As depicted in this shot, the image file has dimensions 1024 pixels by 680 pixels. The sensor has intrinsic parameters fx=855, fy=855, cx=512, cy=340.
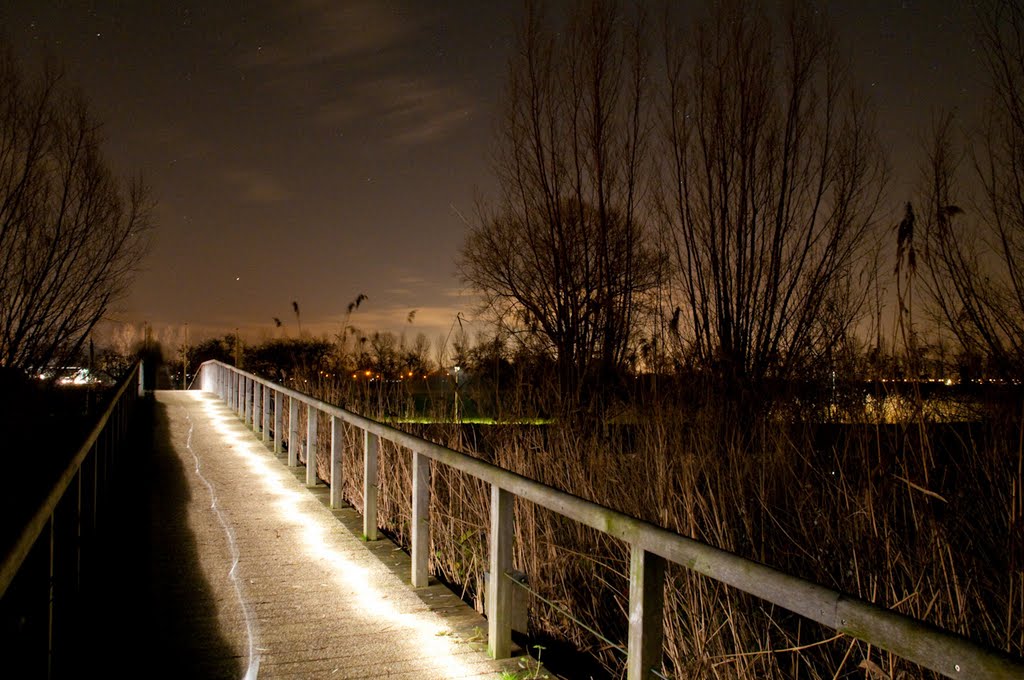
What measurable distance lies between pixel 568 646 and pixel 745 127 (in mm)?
7599

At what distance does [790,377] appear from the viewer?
7566 mm

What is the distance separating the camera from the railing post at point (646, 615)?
2.98 metres

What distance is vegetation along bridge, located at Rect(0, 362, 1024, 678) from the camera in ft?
8.80

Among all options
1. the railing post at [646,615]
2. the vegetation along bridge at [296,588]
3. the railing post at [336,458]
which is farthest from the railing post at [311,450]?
the railing post at [646,615]

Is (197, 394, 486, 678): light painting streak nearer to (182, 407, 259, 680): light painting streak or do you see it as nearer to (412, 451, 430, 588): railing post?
(412, 451, 430, 588): railing post

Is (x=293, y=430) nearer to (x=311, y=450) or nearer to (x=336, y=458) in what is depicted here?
(x=311, y=450)

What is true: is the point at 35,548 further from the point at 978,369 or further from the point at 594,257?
the point at 594,257

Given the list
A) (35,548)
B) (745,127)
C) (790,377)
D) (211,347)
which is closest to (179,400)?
(745,127)

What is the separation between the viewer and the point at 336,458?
7500 millimetres

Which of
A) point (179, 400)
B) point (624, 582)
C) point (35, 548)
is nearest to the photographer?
point (35, 548)

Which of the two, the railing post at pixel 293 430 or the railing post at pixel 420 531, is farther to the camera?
the railing post at pixel 293 430

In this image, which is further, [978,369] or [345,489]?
[345,489]

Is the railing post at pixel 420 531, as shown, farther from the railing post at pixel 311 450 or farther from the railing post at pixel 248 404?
the railing post at pixel 248 404

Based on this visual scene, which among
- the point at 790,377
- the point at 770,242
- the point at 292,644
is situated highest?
the point at 770,242
